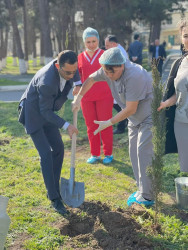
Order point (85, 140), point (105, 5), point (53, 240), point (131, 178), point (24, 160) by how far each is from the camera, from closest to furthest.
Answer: point (53, 240), point (131, 178), point (24, 160), point (85, 140), point (105, 5)

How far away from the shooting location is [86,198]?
4.26 meters

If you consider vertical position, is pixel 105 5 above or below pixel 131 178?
above

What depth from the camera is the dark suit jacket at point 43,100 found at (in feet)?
11.8

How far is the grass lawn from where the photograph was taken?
3.31 metres

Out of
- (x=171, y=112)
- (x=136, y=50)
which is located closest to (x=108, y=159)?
(x=171, y=112)

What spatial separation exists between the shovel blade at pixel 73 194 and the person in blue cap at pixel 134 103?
1.74ft

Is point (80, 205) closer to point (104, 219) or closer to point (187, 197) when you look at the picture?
point (104, 219)

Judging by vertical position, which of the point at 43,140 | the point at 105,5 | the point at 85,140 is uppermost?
the point at 105,5

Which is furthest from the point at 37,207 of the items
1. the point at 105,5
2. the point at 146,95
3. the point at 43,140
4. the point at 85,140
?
the point at 105,5

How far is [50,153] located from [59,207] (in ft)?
1.87

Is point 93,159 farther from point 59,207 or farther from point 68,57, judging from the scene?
point 68,57

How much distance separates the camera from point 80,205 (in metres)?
4.01

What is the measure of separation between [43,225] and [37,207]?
466 mm

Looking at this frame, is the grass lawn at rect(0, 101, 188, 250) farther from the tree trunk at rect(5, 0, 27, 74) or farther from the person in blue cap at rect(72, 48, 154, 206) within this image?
the tree trunk at rect(5, 0, 27, 74)
